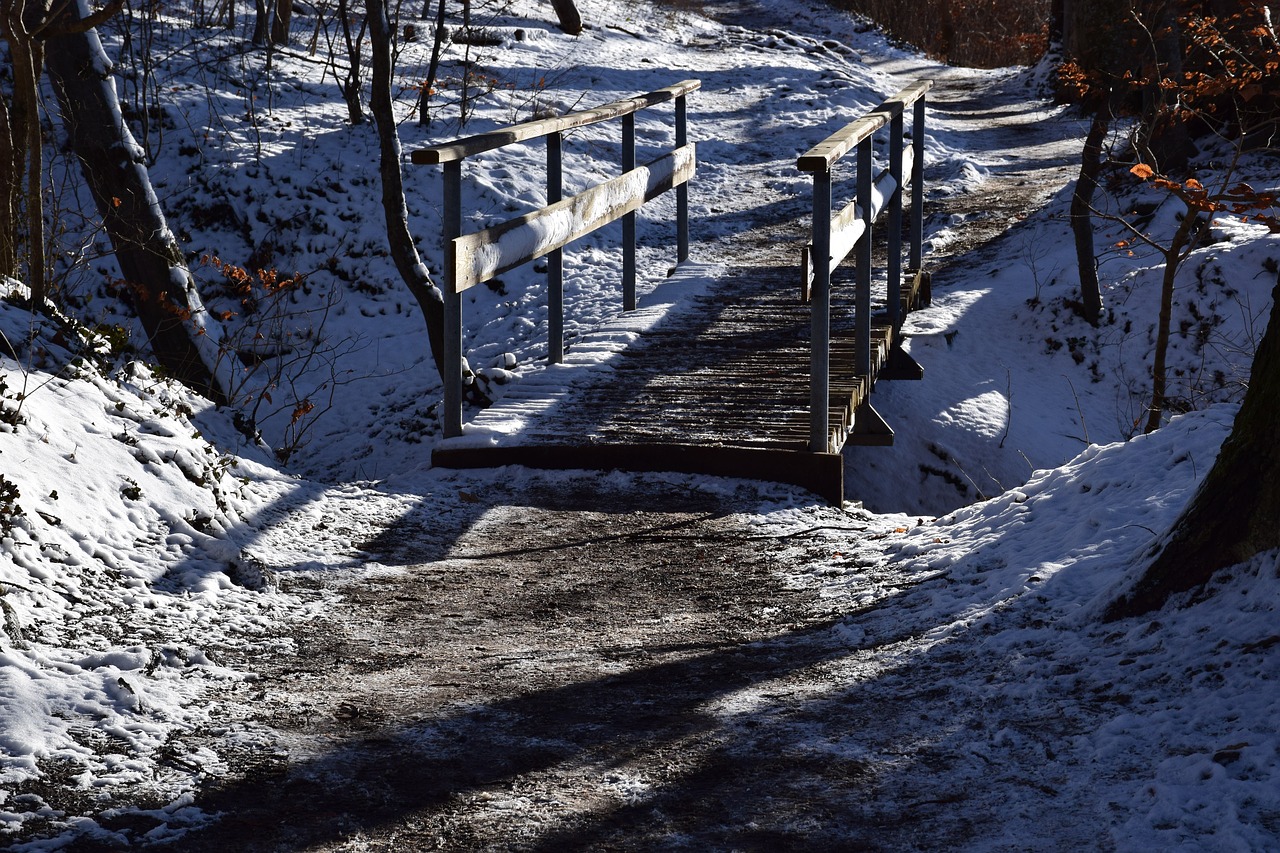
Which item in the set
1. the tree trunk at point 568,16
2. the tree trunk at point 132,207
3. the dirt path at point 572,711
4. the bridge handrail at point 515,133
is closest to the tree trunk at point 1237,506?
the dirt path at point 572,711

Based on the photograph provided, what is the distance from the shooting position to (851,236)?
21.2 ft

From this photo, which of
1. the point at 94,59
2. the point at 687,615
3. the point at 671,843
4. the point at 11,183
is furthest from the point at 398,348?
the point at 671,843

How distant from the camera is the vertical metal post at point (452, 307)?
589 centimetres

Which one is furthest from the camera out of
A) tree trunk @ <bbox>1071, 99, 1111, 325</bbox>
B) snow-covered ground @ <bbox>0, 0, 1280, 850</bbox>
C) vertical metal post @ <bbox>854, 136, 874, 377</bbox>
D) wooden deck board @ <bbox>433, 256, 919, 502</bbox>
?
tree trunk @ <bbox>1071, 99, 1111, 325</bbox>

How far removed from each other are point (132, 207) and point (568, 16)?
1457cm

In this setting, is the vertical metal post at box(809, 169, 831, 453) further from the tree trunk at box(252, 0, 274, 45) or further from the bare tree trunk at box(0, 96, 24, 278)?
the tree trunk at box(252, 0, 274, 45)

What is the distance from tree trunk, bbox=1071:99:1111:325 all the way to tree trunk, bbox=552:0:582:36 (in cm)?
1260

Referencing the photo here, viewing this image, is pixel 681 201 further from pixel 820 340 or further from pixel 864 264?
pixel 820 340

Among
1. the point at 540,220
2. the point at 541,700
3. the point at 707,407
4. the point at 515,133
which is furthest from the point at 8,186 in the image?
the point at 541,700

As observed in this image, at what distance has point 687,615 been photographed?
14.2ft

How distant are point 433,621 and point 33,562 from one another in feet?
4.34

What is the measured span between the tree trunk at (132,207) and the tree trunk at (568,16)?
14.1m

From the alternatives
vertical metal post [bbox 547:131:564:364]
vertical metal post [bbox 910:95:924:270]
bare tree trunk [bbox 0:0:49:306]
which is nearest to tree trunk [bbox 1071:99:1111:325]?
vertical metal post [bbox 910:95:924:270]

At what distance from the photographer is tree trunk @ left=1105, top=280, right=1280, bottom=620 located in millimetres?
3055
